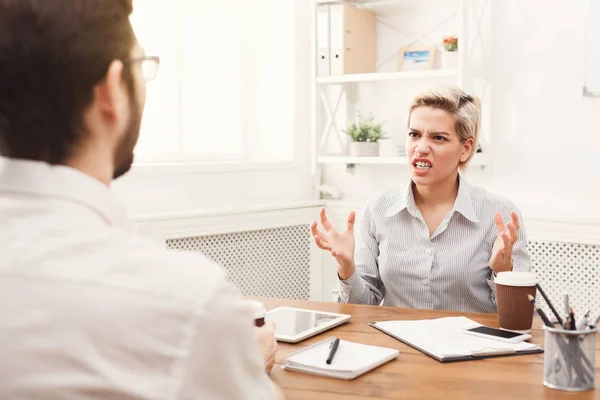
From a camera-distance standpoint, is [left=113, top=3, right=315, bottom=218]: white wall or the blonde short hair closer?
the blonde short hair

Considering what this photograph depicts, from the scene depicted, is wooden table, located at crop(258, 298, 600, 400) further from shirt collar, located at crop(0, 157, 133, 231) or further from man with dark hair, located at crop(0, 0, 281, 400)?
shirt collar, located at crop(0, 157, 133, 231)

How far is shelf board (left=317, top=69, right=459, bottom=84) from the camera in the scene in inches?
123

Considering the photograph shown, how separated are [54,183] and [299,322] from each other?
1046 millimetres

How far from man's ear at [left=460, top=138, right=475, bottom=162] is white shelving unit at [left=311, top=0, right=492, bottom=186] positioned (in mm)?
739

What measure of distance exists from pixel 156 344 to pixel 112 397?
7 cm

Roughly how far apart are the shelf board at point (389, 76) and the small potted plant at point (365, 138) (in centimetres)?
21

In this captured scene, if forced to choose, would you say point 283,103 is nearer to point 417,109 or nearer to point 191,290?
point 417,109

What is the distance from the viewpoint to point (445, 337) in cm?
157

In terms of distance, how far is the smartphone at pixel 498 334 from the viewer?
61.2 inches

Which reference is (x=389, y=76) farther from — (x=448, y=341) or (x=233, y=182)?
(x=448, y=341)

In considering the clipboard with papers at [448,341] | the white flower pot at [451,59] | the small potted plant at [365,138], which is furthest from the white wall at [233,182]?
the clipboard with papers at [448,341]

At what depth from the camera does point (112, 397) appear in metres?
0.69

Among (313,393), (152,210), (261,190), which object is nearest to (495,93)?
(261,190)

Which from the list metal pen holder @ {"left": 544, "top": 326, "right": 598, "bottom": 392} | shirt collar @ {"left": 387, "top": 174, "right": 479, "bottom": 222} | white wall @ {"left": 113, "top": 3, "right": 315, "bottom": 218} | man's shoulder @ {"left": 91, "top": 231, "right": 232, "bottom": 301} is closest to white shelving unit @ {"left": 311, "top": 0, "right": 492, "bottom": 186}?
white wall @ {"left": 113, "top": 3, "right": 315, "bottom": 218}
